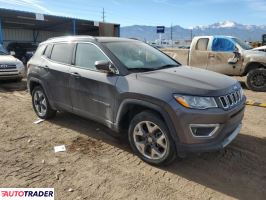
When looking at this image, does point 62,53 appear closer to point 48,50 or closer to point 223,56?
point 48,50

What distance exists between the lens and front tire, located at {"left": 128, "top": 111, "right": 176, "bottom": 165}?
386 cm

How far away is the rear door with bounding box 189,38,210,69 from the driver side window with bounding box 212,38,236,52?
0.97 feet

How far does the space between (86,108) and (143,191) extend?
193cm

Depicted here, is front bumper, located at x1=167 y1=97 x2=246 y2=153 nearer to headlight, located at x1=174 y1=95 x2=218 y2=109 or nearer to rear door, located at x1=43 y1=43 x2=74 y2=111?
headlight, located at x1=174 y1=95 x2=218 y2=109

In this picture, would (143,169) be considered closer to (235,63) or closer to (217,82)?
(217,82)

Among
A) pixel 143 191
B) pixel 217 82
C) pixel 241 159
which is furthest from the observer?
pixel 241 159

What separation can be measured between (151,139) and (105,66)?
1.27 m

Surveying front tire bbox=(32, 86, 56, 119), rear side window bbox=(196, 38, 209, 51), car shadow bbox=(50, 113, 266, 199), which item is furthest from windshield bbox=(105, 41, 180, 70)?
rear side window bbox=(196, 38, 209, 51)

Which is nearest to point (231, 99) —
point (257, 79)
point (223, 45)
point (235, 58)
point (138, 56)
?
point (138, 56)

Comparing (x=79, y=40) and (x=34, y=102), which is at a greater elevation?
(x=79, y=40)

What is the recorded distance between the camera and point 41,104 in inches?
246

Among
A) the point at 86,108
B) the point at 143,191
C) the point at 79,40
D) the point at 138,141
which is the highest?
the point at 79,40

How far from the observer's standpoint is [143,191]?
3.50 meters

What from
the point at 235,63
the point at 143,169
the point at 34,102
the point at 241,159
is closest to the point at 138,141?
the point at 143,169
